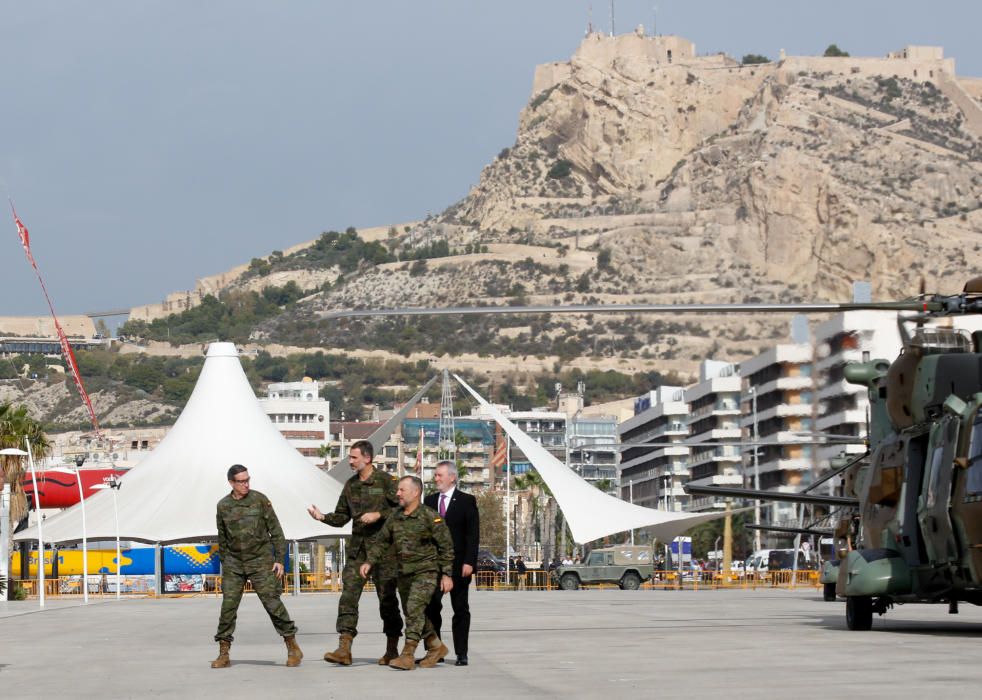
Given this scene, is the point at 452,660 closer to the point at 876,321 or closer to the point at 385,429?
the point at 876,321

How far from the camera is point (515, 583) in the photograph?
6412 centimetres

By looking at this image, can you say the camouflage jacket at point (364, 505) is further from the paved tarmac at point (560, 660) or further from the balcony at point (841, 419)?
the balcony at point (841, 419)

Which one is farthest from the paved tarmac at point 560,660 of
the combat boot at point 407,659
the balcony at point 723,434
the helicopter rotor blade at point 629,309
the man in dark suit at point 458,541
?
the balcony at point 723,434

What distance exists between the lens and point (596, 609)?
106 feet

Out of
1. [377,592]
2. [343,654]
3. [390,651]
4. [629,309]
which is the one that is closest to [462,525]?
[377,592]

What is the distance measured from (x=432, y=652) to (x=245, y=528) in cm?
198

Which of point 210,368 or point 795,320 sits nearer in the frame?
point 795,320

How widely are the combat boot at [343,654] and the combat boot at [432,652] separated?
2.20 ft

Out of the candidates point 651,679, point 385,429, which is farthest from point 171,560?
point 651,679

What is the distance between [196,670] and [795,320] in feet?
60.3

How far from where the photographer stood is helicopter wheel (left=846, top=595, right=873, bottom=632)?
20.8 metres

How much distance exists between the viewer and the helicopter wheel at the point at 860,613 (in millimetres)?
20750

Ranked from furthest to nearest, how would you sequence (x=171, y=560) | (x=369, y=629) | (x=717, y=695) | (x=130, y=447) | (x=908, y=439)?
(x=130, y=447)
(x=171, y=560)
(x=369, y=629)
(x=908, y=439)
(x=717, y=695)

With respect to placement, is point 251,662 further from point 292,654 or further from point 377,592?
point 377,592
